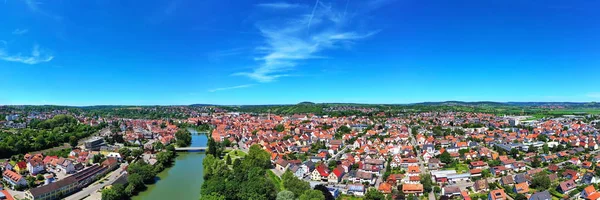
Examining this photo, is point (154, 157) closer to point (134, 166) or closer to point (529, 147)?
point (134, 166)

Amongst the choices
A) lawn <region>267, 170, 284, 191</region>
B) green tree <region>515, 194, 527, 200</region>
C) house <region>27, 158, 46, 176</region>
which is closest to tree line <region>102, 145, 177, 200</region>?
lawn <region>267, 170, 284, 191</region>

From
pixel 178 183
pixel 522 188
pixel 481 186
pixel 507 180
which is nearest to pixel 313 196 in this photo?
pixel 481 186

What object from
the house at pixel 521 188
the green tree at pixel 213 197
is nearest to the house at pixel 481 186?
the house at pixel 521 188

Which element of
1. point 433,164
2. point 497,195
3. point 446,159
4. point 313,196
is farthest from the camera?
point 446,159

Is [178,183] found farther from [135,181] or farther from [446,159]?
[446,159]

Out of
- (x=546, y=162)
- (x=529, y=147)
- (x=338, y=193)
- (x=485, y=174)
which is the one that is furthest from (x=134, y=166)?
(x=529, y=147)

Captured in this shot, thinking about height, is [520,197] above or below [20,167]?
below
